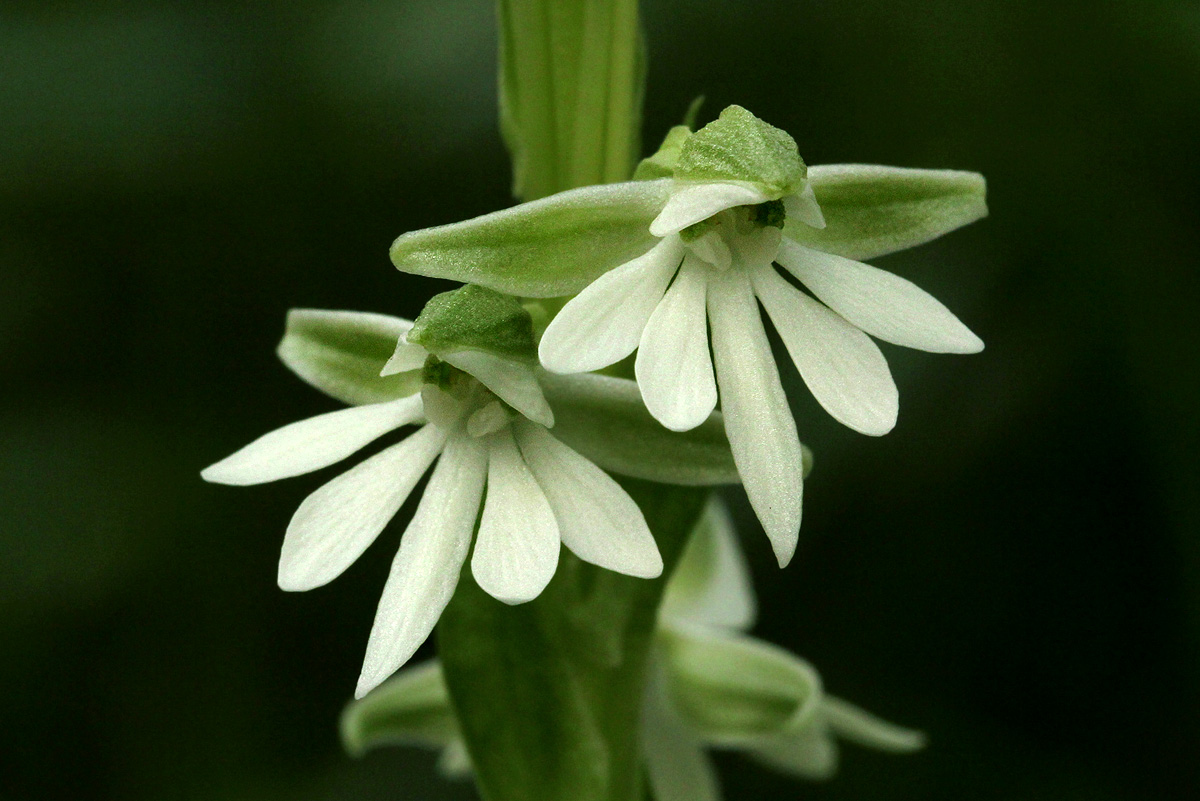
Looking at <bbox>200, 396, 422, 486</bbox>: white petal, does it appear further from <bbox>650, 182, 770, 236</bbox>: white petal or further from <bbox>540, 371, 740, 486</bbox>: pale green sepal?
<bbox>650, 182, 770, 236</bbox>: white petal

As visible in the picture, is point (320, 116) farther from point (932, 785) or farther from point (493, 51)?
point (932, 785)

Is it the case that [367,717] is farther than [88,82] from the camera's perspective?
No

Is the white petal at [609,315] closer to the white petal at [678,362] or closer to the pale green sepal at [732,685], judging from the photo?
the white petal at [678,362]

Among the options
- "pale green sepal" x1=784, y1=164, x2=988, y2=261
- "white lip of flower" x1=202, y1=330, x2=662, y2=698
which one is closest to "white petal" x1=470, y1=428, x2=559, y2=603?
"white lip of flower" x1=202, y1=330, x2=662, y2=698

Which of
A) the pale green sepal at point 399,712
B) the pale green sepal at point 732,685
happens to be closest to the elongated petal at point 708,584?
the pale green sepal at point 732,685

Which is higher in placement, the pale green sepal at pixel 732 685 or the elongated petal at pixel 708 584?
the elongated petal at pixel 708 584

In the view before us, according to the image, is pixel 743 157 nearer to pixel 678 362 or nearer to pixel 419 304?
pixel 678 362

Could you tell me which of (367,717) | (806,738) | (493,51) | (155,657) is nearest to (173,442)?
(155,657)
